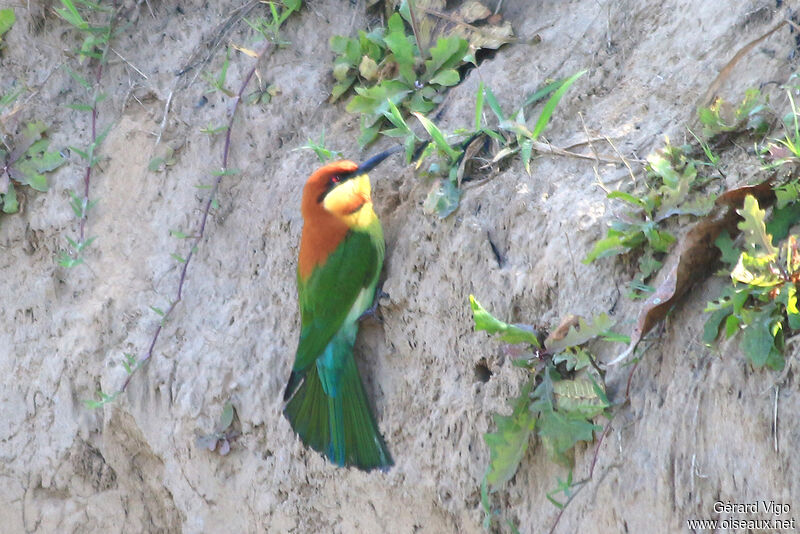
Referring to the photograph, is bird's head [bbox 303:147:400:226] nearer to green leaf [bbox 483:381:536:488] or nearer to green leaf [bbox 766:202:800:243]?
green leaf [bbox 483:381:536:488]

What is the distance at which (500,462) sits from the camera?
2.28 metres

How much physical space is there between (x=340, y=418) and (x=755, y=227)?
1415 mm

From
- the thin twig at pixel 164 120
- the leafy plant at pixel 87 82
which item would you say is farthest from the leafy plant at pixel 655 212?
the leafy plant at pixel 87 82

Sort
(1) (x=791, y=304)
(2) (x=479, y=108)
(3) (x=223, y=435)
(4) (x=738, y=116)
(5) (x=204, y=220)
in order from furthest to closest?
(5) (x=204, y=220)
(3) (x=223, y=435)
(2) (x=479, y=108)
(4) (x=738, y=116)
(1) (x=791, y=304)

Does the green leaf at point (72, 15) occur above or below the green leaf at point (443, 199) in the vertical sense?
above

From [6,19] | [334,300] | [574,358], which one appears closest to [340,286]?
[334,300]

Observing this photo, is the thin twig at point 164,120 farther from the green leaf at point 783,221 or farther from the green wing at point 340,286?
the green leaf at point 783,221

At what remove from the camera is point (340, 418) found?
281 cm

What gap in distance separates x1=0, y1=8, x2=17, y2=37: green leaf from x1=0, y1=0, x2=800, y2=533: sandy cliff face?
7 cm

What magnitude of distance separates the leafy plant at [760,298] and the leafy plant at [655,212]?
21 cm

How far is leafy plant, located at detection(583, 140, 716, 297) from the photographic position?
215 cm

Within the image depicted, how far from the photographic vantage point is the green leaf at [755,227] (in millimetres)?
1870

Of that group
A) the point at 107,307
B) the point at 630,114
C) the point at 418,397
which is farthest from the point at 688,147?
the point at 107,307

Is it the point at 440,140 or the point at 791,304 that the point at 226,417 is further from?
the point at 791,304
